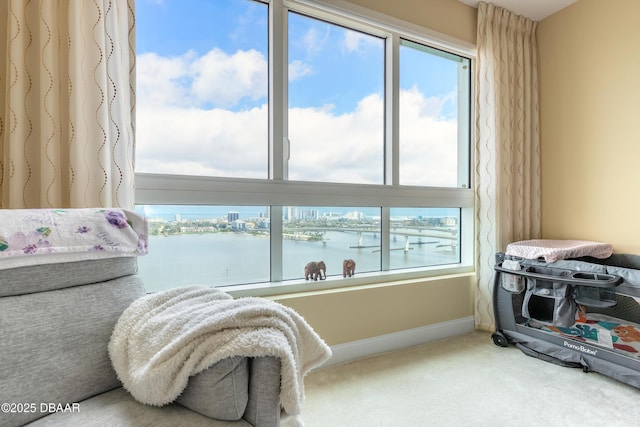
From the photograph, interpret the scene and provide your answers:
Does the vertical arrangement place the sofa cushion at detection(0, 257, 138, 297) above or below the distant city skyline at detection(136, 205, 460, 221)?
below

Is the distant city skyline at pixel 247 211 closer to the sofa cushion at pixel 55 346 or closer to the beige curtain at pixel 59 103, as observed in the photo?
the beige curtain at pixel 59 103

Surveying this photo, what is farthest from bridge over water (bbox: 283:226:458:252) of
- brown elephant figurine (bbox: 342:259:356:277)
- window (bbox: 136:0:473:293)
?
brown elephant figurine (bbox: 342:259:356:277)

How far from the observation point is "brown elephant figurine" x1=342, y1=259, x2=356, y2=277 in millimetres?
2186

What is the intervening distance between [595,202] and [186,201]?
9.07 feet

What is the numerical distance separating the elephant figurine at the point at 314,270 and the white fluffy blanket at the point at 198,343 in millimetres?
1076

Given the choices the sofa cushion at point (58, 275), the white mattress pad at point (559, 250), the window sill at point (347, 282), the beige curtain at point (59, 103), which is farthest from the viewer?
the white mattress pad at point (559, 250)

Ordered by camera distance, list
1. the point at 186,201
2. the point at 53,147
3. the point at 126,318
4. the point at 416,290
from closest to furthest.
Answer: the point at 126,318 < the point at 53,147 < the point at 186,201 < the point at 416,290

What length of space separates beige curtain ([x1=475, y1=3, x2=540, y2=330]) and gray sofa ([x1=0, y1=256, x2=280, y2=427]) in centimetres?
220

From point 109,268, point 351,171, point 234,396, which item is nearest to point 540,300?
point 351,171

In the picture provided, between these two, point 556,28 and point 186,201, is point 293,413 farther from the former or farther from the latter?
point 556,28

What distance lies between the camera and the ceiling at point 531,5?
2.42 meters

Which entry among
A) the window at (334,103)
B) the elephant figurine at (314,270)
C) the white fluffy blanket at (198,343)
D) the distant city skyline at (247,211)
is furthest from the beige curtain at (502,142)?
the white fluffy blanket at (198,343)

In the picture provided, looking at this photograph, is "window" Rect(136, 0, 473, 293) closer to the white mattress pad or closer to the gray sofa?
the white mattress pad

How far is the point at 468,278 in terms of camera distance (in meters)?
2.53
